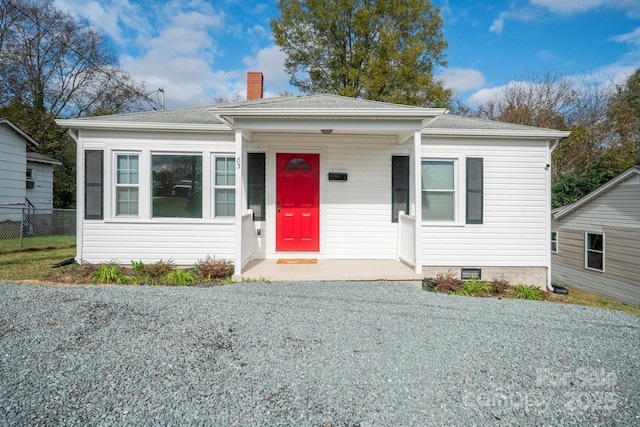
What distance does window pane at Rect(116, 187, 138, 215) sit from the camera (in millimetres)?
6570

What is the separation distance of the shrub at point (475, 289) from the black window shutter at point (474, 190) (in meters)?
1.32

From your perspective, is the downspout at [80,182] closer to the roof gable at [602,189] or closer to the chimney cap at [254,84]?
the chimney cap at [254,84]

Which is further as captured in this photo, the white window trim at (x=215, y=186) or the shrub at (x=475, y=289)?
the white window trim at (x=215, y=186)

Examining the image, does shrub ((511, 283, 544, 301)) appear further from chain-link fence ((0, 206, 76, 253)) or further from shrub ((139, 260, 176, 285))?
chain-link fence ((0, 206, 76, 253))

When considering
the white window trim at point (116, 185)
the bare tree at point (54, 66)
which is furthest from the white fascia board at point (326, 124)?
the bare tree at point (54, 66)

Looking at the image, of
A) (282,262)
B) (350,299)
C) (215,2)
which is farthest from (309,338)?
(215,2)

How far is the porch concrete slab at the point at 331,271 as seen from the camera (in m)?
5.49

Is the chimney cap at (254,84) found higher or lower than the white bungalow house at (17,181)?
higher

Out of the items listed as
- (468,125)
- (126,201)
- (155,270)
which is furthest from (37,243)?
(468,125)

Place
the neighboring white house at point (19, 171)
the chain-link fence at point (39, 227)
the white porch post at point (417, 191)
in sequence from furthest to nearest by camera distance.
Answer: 1. the neighboring white house at point (19, 171)
2. the chain-link fence at point (39, 227)
3. the white porch post at point (417, 191)

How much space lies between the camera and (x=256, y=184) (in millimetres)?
6867

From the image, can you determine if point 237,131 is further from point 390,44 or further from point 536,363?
point 390,44

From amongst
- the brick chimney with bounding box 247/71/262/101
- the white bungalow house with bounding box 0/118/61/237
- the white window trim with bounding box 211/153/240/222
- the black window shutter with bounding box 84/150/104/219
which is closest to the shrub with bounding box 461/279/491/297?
the white window trim with bounding box 211/153/240/222

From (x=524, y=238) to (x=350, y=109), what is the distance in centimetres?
450
